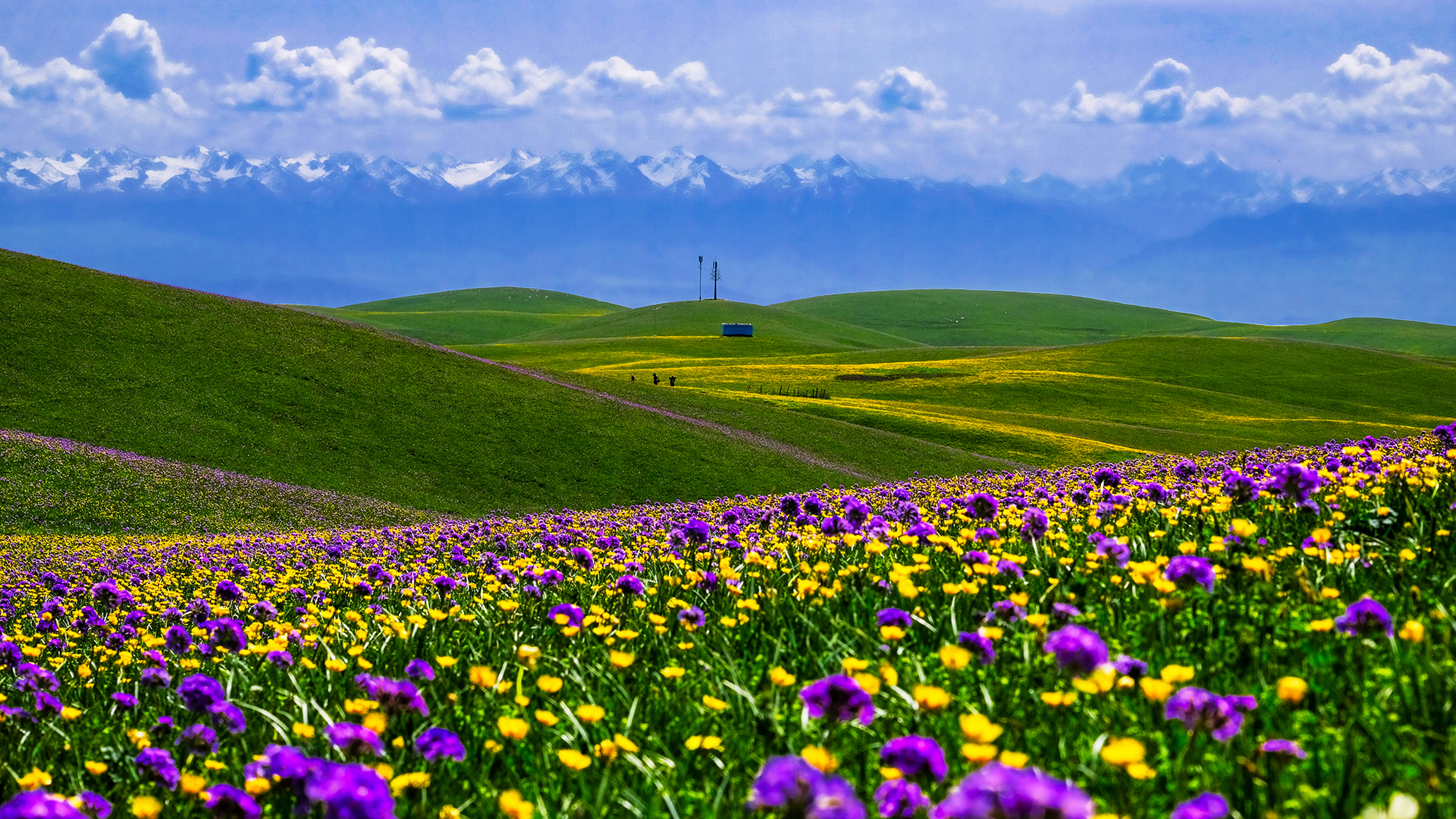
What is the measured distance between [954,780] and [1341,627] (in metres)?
2.06

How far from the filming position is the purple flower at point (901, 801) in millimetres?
2959

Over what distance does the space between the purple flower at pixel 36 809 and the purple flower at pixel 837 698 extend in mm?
2485

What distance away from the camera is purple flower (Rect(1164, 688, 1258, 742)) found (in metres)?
3.49

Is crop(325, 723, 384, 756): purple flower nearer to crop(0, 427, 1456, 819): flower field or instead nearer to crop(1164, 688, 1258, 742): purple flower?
crop(0, 427, 1456, 819): flower field

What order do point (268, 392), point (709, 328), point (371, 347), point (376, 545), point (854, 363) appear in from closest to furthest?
Result: point (376, 545)
point (268, 392)
point (371, 347)
point (854, 363)
point (709, 328)

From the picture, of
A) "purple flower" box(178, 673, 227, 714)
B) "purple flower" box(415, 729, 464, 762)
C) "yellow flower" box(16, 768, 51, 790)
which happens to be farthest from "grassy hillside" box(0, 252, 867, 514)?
"purple flower" box(415, 729, 464, 762)

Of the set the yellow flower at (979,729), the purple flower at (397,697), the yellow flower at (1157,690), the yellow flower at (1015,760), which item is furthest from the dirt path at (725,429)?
the yellow flower at (979,729)

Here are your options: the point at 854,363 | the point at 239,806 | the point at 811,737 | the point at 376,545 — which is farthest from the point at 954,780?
the point at 854,363

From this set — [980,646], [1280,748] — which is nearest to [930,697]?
[1280,748]

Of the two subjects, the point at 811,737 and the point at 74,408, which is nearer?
the point at 811,737

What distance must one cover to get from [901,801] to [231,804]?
2.49 metres

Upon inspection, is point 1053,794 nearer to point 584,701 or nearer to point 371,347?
point 584,701

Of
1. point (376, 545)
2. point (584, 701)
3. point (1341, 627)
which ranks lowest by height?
point (376, 545)

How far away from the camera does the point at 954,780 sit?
3.79 meters
